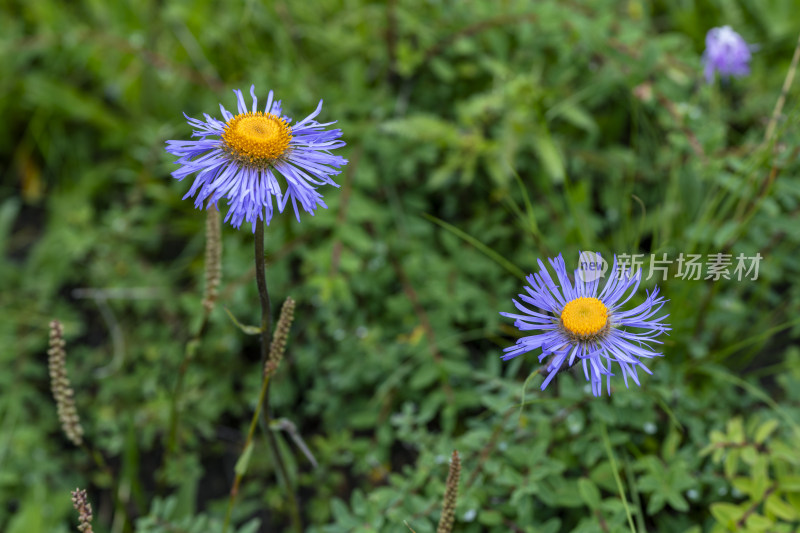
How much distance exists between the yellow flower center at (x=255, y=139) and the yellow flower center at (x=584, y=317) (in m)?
0.61

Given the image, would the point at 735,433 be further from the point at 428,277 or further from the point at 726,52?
the point at 726,52

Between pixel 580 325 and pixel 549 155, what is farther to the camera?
pixel 549 155

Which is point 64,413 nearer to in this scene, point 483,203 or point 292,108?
point 292,108

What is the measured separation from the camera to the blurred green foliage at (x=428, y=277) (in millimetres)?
1669

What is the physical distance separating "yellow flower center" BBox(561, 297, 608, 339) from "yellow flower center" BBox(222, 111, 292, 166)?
2.01 ft

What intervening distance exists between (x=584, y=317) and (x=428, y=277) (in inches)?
41.7

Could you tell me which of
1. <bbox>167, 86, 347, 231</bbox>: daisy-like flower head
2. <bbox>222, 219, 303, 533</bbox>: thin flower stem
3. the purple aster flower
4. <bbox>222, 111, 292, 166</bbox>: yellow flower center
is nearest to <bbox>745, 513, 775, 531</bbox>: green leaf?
<bbox>222, 219, 303, 533</bbox>: thin flower stem

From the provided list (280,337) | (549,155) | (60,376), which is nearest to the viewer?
(280,337)

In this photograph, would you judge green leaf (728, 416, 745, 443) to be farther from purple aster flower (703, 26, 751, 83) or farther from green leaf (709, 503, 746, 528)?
purple aster flower (703, 26, 751, 83)

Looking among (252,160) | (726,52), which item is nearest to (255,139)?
(252,160)

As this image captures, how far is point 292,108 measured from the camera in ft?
7.89

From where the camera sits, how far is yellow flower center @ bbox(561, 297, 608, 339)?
1189 mm

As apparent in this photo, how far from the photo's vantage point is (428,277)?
222cm

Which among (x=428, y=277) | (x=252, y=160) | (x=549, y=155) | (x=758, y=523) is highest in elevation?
(x=549, y=155)
